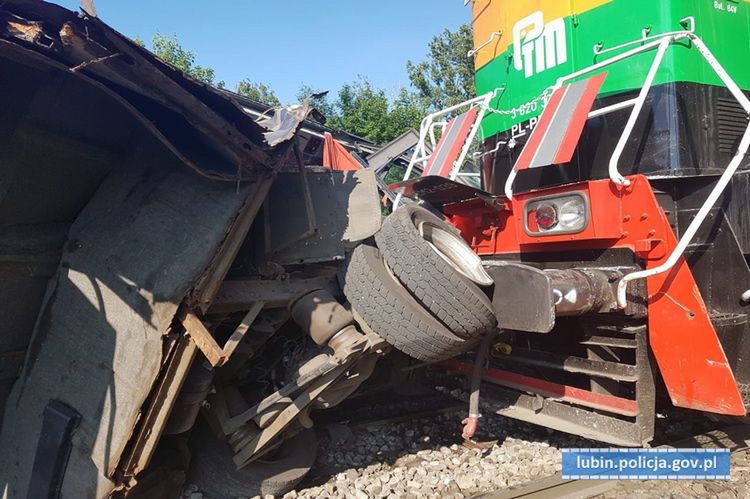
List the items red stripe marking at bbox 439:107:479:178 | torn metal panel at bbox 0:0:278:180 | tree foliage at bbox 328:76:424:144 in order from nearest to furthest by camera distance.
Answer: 1. torn metal panel at bbox 0:0:278:180
2. red stripe marking at bbox 439:107:479:178
3. tree foliage at bbox 328:76:424:144

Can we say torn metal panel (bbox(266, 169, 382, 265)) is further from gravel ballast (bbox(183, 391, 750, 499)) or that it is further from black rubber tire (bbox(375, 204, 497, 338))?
gravel ballast (bbox(183, 391, 750, 499))

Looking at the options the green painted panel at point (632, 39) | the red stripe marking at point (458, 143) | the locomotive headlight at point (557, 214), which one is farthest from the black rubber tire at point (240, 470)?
the green painted panel at point (632, 39)

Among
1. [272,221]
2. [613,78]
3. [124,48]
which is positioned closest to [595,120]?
[613,78]

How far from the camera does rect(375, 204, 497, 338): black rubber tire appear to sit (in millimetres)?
2596

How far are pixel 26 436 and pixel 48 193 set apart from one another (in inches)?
53.4

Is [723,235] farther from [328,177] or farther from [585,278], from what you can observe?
[328,177]

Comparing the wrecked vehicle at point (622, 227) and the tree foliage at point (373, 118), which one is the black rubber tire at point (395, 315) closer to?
Answer: the wrecked vehicle at point (622, 227)

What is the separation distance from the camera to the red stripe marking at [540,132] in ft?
10.3

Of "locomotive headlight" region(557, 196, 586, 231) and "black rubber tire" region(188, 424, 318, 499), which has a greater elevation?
"locomotive headlight" region(557, 196, 586, 231)

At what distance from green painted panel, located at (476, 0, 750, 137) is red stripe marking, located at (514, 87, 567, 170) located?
40cm

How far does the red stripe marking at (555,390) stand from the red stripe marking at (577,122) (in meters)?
1.31

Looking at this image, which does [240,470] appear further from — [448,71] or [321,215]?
[448,71]

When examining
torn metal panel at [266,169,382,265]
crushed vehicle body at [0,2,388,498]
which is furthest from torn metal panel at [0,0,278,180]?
torn metal panel at [266,169,382,265]

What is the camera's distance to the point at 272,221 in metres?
3.13
